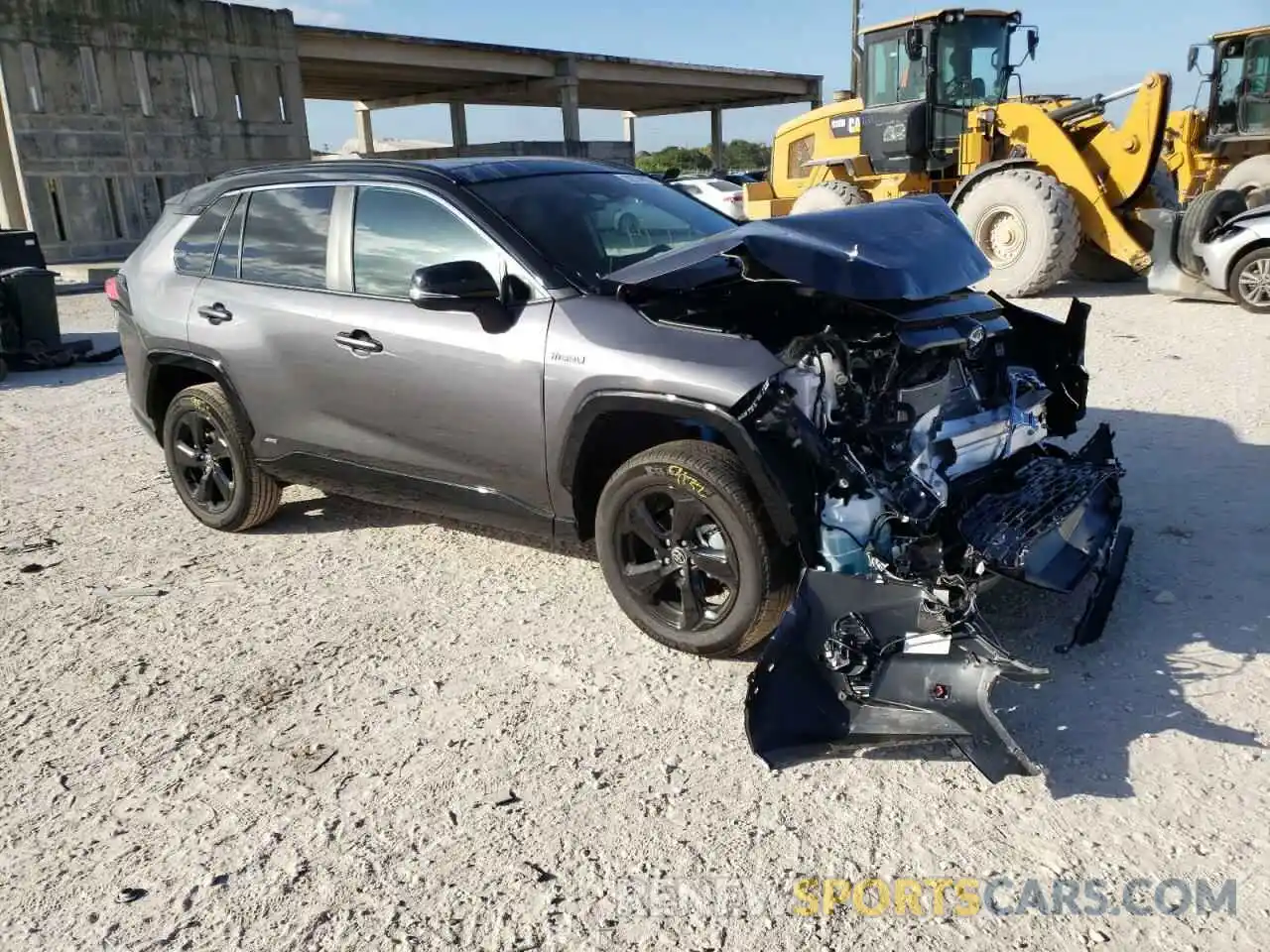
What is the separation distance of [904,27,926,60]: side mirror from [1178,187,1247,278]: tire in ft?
13.3

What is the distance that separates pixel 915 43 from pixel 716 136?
44.2 metres

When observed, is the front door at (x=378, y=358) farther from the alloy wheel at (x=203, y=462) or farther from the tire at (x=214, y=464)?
the alloy wheel at (x=203, y=462)

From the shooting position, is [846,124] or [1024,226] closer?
[1024,226]

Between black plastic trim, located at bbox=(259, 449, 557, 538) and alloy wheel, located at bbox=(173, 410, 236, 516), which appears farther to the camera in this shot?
alloy wheel, located at bbox=(173, 410, 236, 516)

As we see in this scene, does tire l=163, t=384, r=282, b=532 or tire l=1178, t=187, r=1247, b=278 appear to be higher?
tire l=1178, t=187, r=1247, b=278

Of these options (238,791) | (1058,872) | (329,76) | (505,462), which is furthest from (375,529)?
(329,76)

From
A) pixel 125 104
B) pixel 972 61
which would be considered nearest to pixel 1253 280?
pixel 972 61

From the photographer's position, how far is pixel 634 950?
2.44 metres

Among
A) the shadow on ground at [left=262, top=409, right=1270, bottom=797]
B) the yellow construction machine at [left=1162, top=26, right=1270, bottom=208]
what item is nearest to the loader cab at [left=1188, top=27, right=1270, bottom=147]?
the yellow construction machine at [left=1162, top=26, right=1270, bottom=208]

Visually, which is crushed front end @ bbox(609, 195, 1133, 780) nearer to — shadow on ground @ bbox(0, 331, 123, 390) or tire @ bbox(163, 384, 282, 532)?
tire @ bbox(163, 384, 282, 532)

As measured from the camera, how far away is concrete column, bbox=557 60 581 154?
38.5 meters

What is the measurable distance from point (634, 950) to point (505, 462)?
6.91 feet

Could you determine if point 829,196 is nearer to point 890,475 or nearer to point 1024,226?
point 1024,226

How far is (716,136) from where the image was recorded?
5456 centimetres
